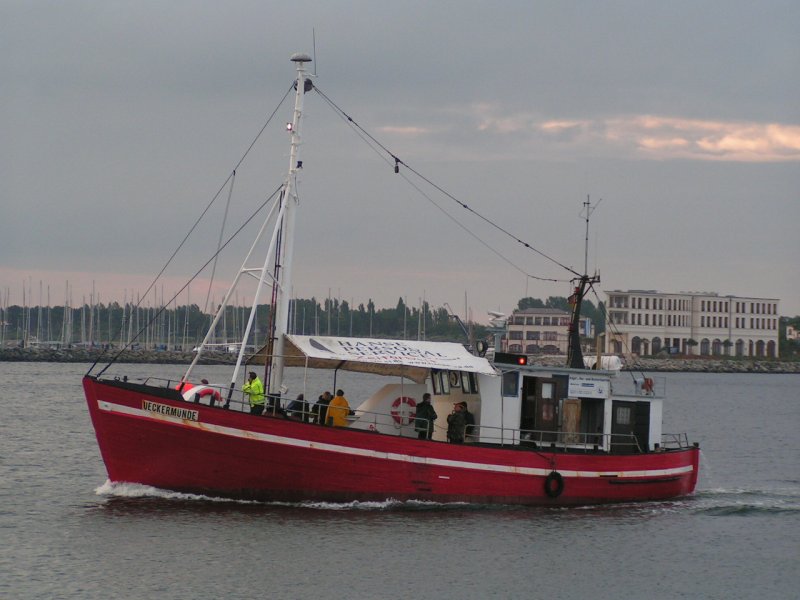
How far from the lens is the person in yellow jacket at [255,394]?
92.6 feet

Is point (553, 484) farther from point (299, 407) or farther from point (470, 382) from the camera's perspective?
point (299, 407)

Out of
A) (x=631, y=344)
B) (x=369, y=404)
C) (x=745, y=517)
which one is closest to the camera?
(x=369, y=404)

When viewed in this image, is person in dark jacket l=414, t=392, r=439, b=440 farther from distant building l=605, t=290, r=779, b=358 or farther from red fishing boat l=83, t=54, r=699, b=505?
distant building l=605, t=290, r=779, b=358

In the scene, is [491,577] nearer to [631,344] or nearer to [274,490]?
[274,490]

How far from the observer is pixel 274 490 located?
27.8m

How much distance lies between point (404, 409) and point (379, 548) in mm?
5745

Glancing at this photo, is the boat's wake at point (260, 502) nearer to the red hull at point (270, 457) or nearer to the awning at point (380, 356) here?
the red hull at point (270, 457)

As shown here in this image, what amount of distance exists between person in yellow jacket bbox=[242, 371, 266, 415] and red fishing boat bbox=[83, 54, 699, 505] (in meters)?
0.26

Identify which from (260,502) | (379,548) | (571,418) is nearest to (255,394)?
(260,502)

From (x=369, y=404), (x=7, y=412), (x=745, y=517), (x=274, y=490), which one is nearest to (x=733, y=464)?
(x=745, y=517)

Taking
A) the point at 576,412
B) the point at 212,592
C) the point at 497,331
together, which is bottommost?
the point at 212,592

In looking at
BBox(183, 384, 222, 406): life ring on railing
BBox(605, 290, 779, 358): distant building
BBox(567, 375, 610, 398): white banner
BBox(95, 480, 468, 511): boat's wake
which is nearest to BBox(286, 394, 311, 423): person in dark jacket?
BBox(183, 384, 222, 406): life ring on railing

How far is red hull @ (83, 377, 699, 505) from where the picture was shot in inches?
1063

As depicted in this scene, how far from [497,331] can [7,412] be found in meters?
42.2
